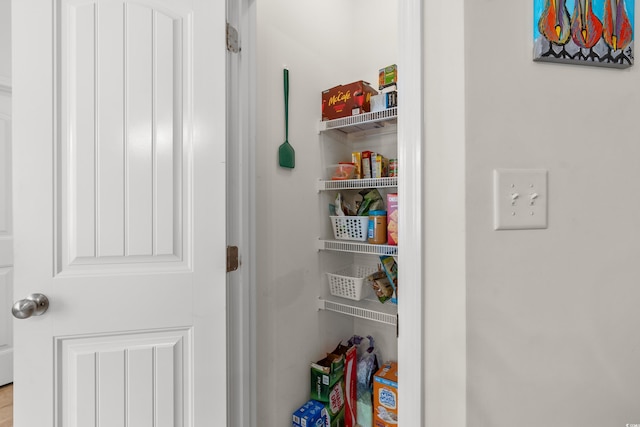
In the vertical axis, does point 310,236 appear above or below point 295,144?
below

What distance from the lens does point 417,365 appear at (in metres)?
0.75

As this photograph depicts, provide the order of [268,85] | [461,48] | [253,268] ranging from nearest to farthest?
[461,48], [253,268], [268,85]

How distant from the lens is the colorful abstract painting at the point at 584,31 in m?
0.65

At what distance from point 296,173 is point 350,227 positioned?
40 centimetres

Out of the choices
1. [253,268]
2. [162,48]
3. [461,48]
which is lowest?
[253,268]

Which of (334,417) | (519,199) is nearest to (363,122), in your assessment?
(519,199)

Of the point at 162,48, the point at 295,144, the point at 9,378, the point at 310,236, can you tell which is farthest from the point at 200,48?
the point at 9,378

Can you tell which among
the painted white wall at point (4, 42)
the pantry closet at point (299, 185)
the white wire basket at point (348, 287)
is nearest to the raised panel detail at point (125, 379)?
→ the pantry closet at point (299, 185)

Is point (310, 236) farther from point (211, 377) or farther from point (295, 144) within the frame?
point (211, 377)

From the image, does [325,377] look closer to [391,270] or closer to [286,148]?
[391,270]

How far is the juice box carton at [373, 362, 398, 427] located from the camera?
1.59 metres

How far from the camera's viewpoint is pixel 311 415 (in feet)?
5.13

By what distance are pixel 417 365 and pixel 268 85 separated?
1.31 meters

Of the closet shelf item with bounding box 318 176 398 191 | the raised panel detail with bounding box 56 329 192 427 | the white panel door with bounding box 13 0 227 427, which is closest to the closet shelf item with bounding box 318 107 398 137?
the closet shelf item with bounding box 318 176 398 191
